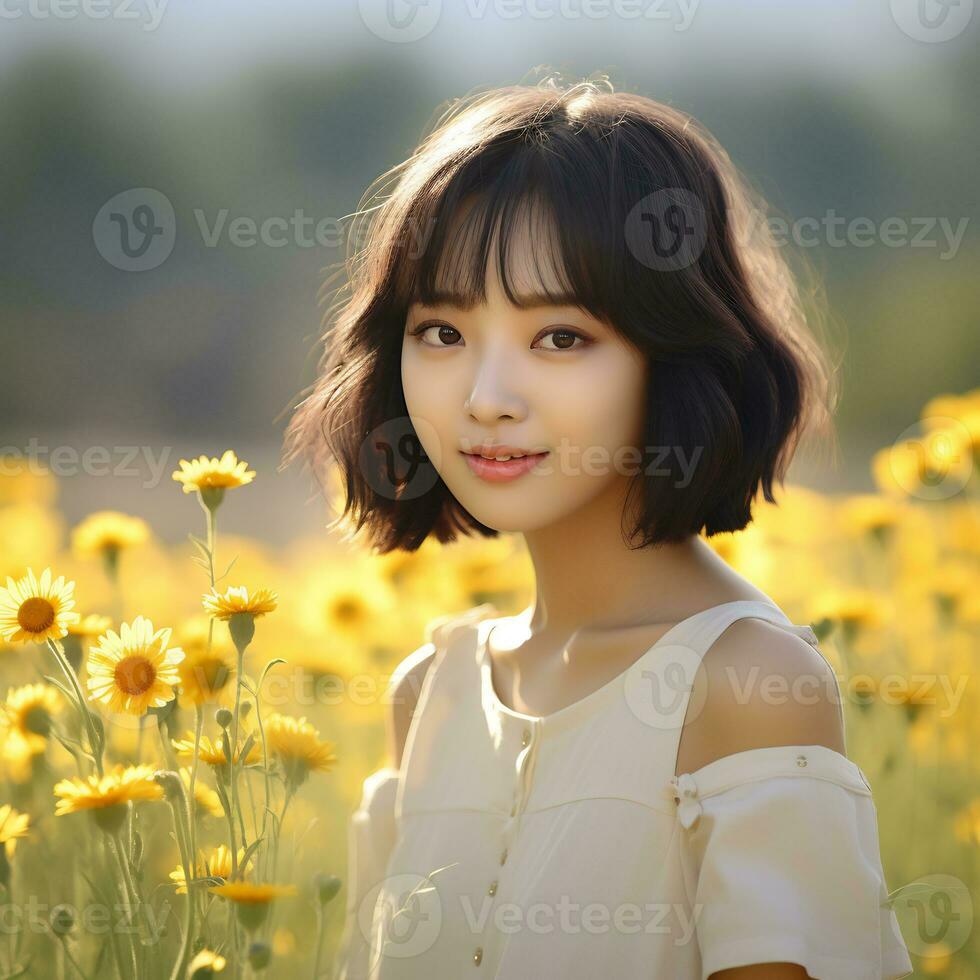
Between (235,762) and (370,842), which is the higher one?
(235,762)

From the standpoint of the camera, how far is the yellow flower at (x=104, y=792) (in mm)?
691

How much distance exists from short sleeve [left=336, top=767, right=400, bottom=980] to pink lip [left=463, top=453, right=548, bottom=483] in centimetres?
33

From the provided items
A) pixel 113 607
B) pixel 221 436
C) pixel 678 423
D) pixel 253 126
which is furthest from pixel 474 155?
pixel 253 126

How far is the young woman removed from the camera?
739 mm

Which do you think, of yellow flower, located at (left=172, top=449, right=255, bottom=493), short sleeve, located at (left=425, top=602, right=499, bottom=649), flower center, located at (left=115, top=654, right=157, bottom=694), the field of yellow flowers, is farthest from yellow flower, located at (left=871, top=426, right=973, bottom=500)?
flower center, located at (left=115, top=654, right=157, bottom=694)

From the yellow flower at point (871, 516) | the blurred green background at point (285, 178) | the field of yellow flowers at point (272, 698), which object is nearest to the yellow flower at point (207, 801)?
the field of yellow flowers at point (272, 698)

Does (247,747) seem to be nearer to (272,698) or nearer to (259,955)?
(259,955)

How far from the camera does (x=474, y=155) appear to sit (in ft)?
2.76

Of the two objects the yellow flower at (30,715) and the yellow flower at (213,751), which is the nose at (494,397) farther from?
the yellow flower at (30,715)

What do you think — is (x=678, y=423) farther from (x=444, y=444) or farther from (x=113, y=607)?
(x=113, y=607)

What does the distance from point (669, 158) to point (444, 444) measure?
245mm

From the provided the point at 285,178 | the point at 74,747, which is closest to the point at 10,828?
the point at 74,747

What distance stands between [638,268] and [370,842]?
0.51 metres

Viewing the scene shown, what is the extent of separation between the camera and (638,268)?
0.80 meters
